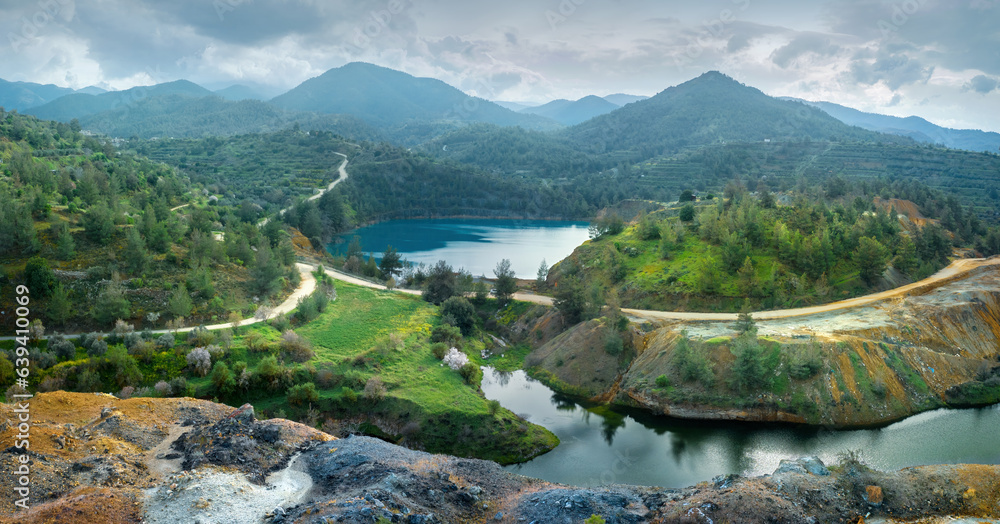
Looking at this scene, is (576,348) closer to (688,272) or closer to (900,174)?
(688,272)

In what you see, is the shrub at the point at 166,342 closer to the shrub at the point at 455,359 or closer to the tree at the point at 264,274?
the tree at the point at 264,274

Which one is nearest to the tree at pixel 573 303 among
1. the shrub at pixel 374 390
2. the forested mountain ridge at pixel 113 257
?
the shrub at pixel 374 390

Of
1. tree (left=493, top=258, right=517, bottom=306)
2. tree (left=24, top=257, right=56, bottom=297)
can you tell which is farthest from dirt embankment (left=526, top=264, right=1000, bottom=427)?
tree (left=24, top=257, right=56, bottom=297)

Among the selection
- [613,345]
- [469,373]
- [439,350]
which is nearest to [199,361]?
[439,350]

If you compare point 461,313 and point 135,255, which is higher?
point 135,255

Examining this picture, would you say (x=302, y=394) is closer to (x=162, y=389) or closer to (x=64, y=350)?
(x=162, y=389)

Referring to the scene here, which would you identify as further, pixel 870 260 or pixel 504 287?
pixel 504 287

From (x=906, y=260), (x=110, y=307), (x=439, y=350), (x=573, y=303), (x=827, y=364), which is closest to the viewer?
(x=827, y=364)
